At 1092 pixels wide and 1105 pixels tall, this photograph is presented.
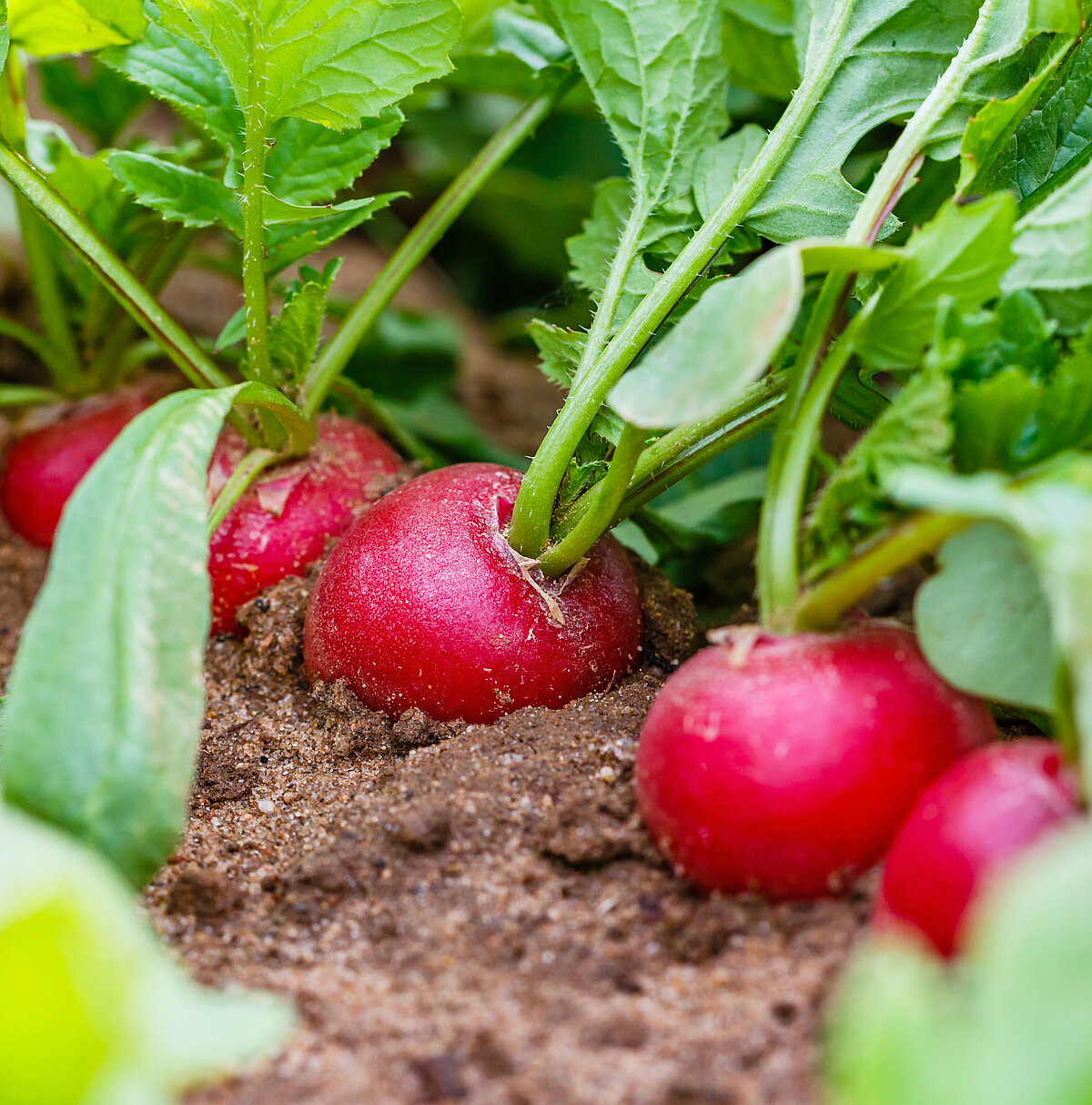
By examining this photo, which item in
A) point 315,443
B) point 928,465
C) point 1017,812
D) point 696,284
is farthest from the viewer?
point 315,443

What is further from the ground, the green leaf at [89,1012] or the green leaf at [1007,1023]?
the green leaf at [1007,1023]

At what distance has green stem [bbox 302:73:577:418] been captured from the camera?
52.7 inches

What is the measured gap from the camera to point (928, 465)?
795mm

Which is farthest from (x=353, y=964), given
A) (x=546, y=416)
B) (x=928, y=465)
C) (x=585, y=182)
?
(x=585, y=182)

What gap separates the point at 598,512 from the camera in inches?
40.2

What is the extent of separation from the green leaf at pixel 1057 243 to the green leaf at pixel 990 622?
246 millimetres

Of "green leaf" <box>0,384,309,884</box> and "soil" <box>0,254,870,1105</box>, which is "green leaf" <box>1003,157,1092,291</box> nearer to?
"soil" <box>0,254,870,1105</box>

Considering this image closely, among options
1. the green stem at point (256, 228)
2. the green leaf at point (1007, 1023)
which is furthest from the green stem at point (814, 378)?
the green stem at point (256, 228)

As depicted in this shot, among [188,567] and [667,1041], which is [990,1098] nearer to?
[667,1041]

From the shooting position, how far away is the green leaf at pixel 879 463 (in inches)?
30.8

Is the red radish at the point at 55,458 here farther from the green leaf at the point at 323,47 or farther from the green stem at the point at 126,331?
the green leaf at the point at 323,47

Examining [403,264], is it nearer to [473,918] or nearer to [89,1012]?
[473,918]

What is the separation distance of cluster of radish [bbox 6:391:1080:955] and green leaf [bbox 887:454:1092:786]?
0.23 ft

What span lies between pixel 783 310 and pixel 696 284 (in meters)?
0.42
